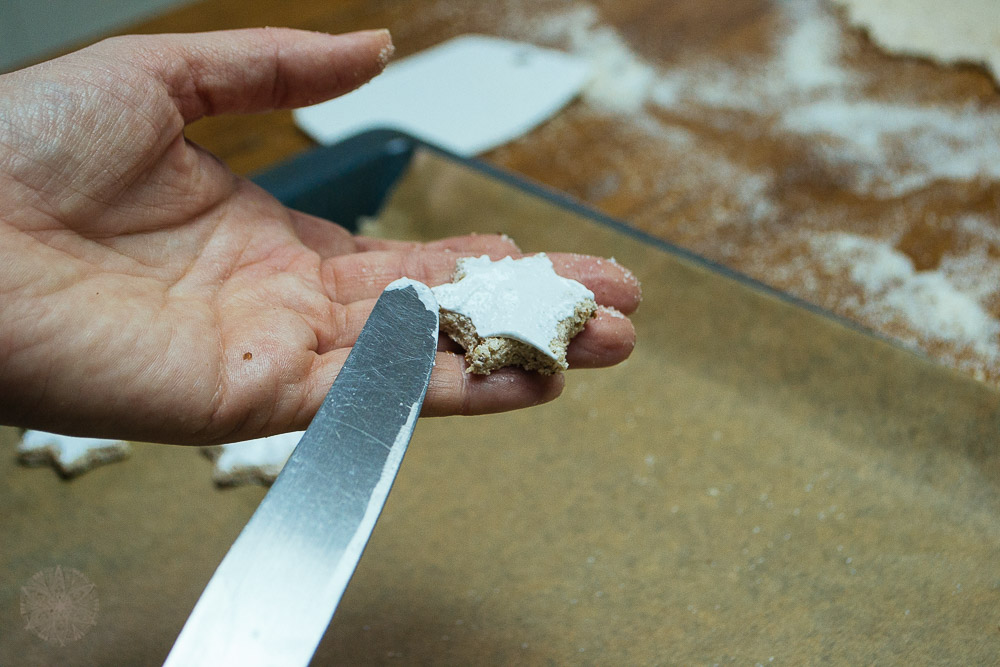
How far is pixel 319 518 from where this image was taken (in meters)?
0.83

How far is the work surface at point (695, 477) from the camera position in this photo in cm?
118

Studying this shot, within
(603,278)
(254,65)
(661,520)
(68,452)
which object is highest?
(254,65)

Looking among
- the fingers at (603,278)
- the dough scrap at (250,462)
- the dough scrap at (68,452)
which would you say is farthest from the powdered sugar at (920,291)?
the dough scrap at (68,452)

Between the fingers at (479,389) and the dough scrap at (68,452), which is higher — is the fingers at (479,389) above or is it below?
above

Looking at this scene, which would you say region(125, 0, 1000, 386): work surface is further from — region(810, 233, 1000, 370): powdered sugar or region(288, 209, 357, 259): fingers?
region(288, 209, 357, 259): fingers

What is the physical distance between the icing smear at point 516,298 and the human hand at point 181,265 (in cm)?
6

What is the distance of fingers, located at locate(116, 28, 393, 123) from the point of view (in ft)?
3.86

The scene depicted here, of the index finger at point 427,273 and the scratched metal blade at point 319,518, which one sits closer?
the scratched metal blade at point 319,518

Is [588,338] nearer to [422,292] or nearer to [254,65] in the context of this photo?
[422,292]

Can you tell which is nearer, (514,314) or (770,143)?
(514,314)

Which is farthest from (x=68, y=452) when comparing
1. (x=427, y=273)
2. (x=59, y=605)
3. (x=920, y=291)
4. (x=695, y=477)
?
(x=920, y=291)

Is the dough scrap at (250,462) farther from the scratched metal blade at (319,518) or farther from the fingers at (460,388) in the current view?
the scratched metal blade at (319,518)

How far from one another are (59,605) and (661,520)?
1.01 m

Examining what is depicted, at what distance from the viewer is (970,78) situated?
7.21 feet
